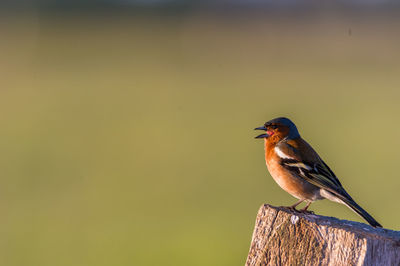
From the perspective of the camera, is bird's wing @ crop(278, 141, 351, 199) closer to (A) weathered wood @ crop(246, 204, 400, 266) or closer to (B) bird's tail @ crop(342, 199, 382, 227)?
(B) bird's tail @ crop(342, 199, 382, 227)

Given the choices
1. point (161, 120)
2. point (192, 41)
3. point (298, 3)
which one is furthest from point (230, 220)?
point (298, 3)

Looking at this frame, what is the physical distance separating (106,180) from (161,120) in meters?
8.49

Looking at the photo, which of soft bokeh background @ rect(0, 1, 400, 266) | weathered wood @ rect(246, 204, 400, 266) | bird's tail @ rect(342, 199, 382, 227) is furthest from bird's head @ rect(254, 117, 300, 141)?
soft bokeh background @ rect(0, 1, 400, 266)

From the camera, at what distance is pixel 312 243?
3623 mm

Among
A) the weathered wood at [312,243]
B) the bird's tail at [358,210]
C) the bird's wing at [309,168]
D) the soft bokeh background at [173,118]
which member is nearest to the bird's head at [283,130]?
the bird's wing at [309,168]

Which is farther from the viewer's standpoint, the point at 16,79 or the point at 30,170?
the point at 16,79

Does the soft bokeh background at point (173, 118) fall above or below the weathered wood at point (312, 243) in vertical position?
above

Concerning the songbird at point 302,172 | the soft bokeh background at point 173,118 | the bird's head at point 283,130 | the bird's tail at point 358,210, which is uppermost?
the soft bokeh background at point 173,118

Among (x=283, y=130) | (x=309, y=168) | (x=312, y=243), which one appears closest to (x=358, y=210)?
(x=309, y=168)

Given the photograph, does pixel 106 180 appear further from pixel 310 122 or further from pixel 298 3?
pixel 298 3

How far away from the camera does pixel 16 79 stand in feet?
116

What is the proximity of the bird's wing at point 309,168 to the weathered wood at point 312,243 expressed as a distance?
2.24m

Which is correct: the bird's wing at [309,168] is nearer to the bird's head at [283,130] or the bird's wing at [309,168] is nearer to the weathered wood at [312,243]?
the bird's head at [283,130]

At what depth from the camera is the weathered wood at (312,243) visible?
346 centimetres
